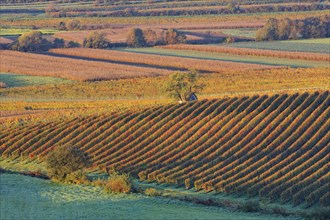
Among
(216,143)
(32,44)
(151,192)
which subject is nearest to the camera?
(151,192)

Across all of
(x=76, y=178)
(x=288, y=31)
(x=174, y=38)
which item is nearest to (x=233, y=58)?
(x=174, y=38)

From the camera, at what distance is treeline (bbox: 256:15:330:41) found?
459ft

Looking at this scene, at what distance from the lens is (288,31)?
141000 millimetres

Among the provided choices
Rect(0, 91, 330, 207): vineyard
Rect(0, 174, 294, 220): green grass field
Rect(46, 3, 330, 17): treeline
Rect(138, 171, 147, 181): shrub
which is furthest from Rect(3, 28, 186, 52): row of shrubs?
Rect(0, 174, 294, 220): green grass field

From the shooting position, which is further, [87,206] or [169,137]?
[169,137]

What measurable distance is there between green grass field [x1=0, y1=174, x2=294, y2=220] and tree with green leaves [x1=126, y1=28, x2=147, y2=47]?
84.0 meters

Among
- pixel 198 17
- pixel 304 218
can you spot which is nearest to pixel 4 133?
pixel 304 218

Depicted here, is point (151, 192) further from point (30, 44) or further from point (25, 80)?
point (30, 44)

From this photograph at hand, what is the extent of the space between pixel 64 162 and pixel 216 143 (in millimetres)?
9618

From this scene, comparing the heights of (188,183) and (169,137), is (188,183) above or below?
below

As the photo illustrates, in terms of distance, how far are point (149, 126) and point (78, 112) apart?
11264 millimetres

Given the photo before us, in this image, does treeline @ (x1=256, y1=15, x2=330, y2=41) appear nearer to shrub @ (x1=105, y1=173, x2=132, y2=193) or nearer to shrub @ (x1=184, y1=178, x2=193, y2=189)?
shrub @ (x1=184, y1=178, x2=193, y2=189)

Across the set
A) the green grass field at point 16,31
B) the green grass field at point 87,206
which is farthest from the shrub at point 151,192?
the green grass field at point 16,31

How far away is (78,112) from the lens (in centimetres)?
7300
